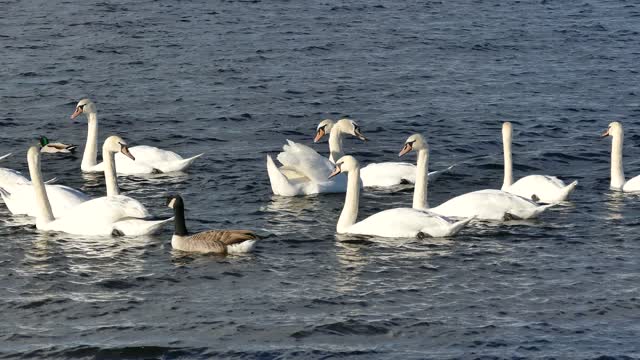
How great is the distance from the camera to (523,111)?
93.3 feet

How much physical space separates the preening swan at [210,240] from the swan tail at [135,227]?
1.94 feet

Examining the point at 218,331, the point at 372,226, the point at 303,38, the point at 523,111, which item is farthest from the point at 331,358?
the point at 303,38

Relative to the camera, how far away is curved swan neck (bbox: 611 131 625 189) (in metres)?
22.6

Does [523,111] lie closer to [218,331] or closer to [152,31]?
[152,31]

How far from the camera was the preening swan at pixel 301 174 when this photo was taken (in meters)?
22.4

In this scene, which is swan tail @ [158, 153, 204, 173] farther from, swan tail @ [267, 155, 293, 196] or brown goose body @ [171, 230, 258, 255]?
brown goose body @ [171, 230, 258, 255]

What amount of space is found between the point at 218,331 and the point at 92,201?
4924mm

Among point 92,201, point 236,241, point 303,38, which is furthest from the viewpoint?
point 303,38

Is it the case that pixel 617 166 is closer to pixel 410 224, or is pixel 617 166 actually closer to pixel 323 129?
pixel 410 224

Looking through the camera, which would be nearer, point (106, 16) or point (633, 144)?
point (633, 144)

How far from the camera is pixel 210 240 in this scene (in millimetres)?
19000

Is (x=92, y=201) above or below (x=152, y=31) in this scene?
below

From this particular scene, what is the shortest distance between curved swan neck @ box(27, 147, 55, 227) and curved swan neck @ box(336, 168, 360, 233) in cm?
416

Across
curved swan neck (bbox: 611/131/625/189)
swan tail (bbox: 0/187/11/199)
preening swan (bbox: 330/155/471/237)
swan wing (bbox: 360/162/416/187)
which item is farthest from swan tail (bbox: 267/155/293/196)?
curved swan neck (bbox: 611/131/625/189)
